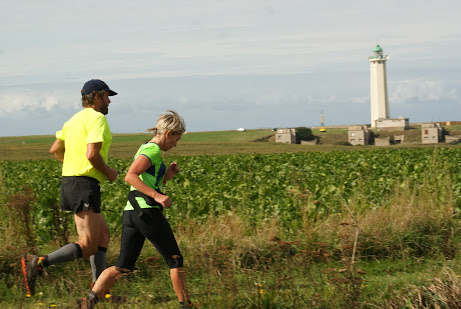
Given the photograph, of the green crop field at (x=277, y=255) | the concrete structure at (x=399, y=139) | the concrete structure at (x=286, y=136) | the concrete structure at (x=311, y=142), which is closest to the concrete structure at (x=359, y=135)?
the concrete structure at (x=399, y=139)

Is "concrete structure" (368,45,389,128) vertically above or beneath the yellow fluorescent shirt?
above

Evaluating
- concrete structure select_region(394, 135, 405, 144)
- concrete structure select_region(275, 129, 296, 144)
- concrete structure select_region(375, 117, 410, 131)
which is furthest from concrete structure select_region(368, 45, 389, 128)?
concrete structure select_region(275, 129, 296, 144)

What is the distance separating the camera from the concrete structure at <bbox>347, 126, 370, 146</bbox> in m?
111

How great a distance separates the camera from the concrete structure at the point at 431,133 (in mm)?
108537

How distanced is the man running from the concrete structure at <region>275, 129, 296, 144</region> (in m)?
107

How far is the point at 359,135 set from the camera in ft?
367

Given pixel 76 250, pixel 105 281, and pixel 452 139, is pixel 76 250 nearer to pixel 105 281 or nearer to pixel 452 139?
pixel 105 281

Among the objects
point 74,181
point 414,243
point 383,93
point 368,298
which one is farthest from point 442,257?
point 383,93

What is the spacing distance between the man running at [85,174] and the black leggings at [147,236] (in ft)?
1.36

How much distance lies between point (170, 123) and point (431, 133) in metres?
111

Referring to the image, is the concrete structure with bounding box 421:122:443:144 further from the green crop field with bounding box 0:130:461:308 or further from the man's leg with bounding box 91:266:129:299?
the man's leg with bounding box 91:266:129:299

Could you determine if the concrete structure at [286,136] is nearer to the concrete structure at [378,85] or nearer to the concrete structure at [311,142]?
the concrete structure at [311,142]

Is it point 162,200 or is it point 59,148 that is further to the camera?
point 59,148

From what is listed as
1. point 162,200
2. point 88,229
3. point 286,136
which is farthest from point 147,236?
point 286,136
